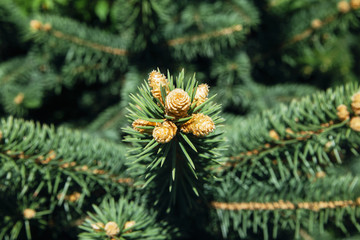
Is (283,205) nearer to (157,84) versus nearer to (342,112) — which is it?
(342,112)

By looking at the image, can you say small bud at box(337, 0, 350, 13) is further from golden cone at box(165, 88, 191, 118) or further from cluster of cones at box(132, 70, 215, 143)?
golden cone at box(165, 88, 191, 118)

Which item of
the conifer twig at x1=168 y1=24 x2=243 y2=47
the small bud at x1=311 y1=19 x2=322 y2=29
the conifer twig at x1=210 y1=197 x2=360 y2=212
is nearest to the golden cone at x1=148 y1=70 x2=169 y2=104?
the conifer twig at x1=210 y1=197 x2=360 y2=212

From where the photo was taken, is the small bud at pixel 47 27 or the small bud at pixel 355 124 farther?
the small bud at pixel 47 27

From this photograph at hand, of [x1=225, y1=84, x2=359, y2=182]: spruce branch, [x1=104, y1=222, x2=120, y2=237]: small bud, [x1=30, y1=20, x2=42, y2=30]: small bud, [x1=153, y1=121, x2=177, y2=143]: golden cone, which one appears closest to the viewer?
[x1=153, y1=121, x2=177, y2=143]: golden cone

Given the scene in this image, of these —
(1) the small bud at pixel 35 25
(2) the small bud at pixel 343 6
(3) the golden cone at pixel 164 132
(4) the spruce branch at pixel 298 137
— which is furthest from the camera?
(2) the small bud at pixel 343 6

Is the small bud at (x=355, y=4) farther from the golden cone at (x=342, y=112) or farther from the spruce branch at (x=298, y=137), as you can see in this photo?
the golden cone at (x=342, y=112)

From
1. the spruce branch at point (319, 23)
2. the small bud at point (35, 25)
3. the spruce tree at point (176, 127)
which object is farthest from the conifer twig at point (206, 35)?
the small bud at point (35, 25)

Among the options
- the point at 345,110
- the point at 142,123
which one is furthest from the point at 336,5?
the point at 142,123
